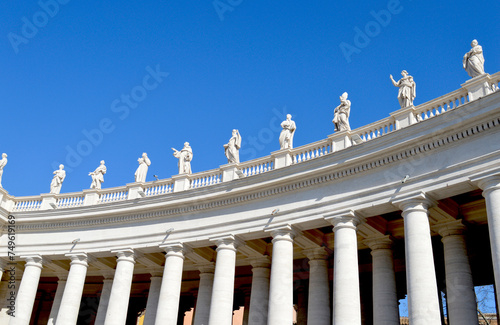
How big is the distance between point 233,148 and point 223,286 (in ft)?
38.8

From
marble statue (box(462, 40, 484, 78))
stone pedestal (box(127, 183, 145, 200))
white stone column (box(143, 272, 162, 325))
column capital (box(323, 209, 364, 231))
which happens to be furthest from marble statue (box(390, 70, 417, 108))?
white stone column (box(143, 272, 162, 325))

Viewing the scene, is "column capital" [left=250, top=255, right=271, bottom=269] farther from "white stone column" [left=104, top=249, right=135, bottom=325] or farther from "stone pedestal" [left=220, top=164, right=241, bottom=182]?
"white stone column" [left=104, top=249, right=135, bottom=325]

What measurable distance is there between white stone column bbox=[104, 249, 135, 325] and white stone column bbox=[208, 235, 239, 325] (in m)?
8.09

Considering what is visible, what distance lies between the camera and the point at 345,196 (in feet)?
111

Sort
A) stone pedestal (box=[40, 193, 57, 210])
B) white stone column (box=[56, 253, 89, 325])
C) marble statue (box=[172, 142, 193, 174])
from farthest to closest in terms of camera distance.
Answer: stone pedestal (box=[40, 193, 57, 210]), marble statue (box=[172, 142, 193, 174]), white stone column (box=[56, 253, 89, 325])

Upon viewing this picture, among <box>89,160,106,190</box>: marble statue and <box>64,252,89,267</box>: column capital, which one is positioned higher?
<box>89,160,106,190</box>: marble statue

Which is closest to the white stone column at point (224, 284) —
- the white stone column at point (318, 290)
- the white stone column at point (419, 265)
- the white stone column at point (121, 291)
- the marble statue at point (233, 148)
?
the white stone column at point (318, 290)

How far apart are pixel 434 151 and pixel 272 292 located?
13.9 m

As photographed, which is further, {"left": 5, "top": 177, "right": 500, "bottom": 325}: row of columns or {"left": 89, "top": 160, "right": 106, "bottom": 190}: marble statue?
{"left": 89, "top": 160, "right": 106, "bottom": 190}: marble statue

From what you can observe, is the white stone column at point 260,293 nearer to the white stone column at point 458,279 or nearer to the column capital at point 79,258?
the white stone column at point 458,279

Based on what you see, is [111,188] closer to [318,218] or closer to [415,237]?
[318,218]

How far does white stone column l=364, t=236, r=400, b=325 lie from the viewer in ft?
111

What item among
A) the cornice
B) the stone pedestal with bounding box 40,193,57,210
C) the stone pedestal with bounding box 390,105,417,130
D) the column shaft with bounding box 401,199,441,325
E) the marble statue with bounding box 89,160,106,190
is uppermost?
the marble statue with bounding box 89,160,106,190

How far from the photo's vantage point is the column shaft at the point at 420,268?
89.9ft
